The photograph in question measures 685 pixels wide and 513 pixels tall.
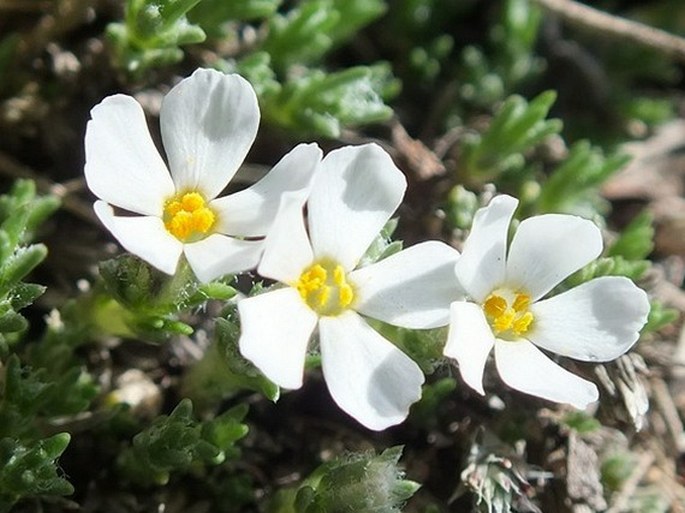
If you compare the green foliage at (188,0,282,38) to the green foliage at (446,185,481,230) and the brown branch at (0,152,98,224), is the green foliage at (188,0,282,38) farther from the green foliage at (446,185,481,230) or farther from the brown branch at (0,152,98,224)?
the green foliage at (446,185,481,230)

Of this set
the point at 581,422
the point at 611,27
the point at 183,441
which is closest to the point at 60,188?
the point at 183,441

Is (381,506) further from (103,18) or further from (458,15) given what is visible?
(458,15)

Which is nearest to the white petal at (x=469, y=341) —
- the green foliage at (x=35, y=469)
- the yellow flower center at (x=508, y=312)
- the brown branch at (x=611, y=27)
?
the yellow flower center at (x=508, y=312)

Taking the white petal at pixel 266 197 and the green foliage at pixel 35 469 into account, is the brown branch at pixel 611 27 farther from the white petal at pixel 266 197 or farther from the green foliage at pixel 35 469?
the green foliage at pixel 35 469

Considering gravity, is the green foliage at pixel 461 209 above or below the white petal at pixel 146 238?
below

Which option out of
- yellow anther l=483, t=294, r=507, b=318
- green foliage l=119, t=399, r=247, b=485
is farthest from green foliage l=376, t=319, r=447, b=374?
green foliage l=119, t=399, r=247, b=485
